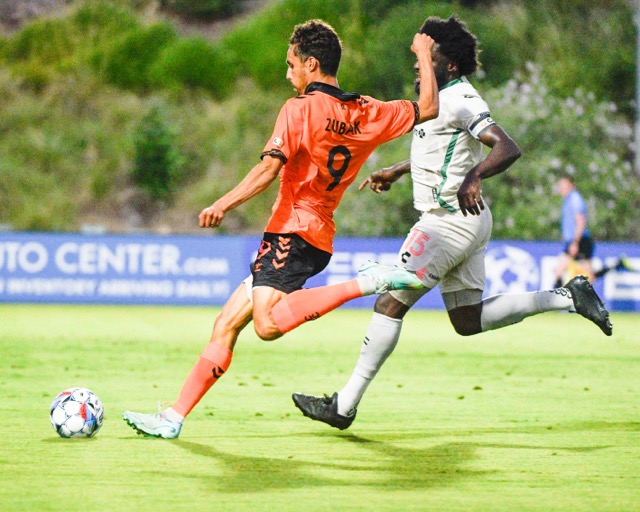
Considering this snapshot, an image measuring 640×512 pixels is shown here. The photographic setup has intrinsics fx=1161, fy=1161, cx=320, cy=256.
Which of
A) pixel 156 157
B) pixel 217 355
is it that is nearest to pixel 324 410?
pixel 217 355

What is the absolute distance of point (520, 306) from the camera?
7.30m

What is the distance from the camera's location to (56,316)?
16859mm

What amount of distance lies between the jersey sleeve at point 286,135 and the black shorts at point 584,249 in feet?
40.9

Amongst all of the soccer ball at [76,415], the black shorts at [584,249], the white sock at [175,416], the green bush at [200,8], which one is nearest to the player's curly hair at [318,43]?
the white sock at [175,416]

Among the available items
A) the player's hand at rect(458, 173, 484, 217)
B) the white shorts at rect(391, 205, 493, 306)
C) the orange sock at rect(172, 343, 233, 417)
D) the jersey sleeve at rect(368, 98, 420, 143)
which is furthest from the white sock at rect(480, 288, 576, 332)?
the orange sock at rect(172, 343, 233, 417)

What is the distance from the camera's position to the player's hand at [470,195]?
671 centimetres

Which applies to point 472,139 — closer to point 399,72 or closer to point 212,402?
point 212,402

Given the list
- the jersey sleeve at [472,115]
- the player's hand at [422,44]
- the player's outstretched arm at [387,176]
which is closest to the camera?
the player's hand at [422,44]

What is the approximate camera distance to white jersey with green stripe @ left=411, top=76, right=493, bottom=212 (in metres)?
6.99

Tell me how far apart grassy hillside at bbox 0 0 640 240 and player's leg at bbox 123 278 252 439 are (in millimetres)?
20045

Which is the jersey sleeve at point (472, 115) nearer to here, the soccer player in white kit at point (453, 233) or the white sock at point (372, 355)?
the soccer player in white kit at point (453, 233)

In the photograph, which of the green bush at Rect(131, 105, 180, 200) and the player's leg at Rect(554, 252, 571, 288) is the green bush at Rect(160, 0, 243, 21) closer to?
the green bush at Rect(131, 105, 180, 200)

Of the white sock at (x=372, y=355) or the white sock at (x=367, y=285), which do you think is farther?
the white sock at (x=372, y=355)

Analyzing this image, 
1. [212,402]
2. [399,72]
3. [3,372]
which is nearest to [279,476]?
[212,402]
